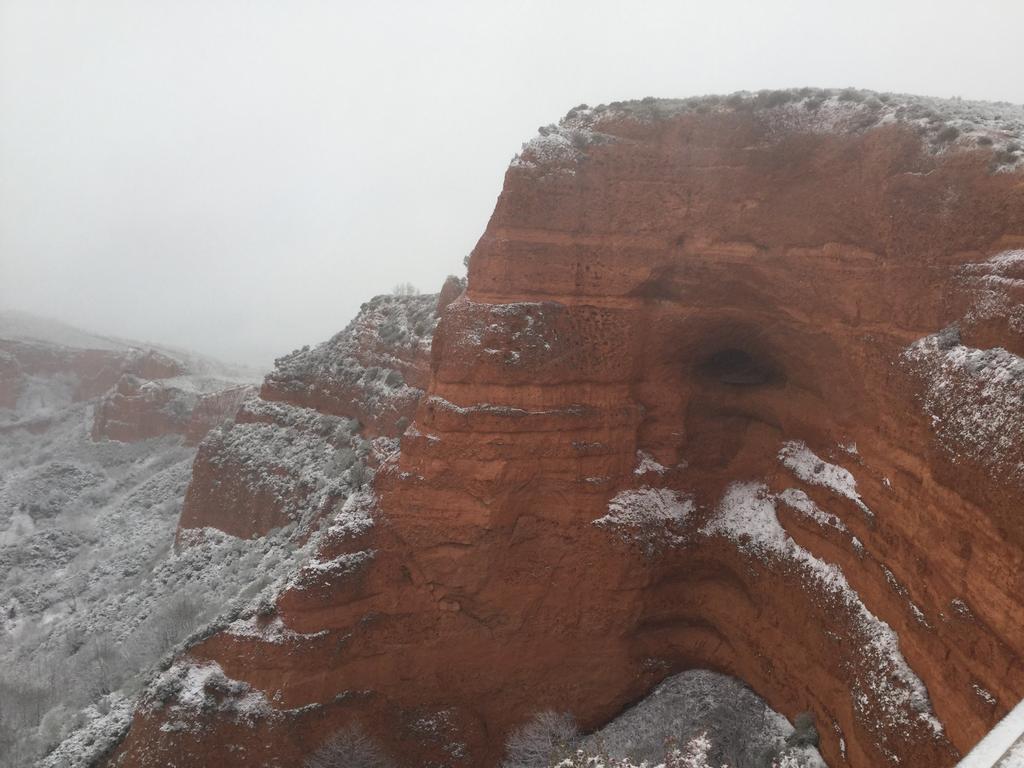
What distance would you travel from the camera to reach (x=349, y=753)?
1603cm

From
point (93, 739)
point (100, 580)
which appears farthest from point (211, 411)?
point (93, 739)

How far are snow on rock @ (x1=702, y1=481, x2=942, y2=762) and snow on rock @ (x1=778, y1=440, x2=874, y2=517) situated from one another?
1247mm

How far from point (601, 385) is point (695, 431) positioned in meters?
3.39

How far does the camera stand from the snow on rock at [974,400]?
9.89m

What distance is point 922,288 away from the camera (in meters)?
12.6

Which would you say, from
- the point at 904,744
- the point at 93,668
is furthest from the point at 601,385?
the point at 93,668

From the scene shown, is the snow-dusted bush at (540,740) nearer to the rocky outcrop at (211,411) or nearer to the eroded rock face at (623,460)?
the eroded rock face at (623,460)

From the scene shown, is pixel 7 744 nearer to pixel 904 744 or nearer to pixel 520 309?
pixel 520 309

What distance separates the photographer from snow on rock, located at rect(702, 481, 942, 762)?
11195 millimetres

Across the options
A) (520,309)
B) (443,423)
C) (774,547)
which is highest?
(520,309)

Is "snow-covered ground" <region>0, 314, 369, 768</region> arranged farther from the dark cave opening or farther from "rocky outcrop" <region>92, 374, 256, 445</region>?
the dark cave opening

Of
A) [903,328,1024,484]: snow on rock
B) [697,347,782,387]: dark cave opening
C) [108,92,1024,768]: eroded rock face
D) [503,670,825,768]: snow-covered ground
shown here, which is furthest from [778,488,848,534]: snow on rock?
[503,670,825,768]: snow-covered ground

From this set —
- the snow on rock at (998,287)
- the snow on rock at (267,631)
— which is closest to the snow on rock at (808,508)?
the snow on rock at (998,287)

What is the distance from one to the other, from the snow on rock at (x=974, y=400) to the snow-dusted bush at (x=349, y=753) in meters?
14.7
